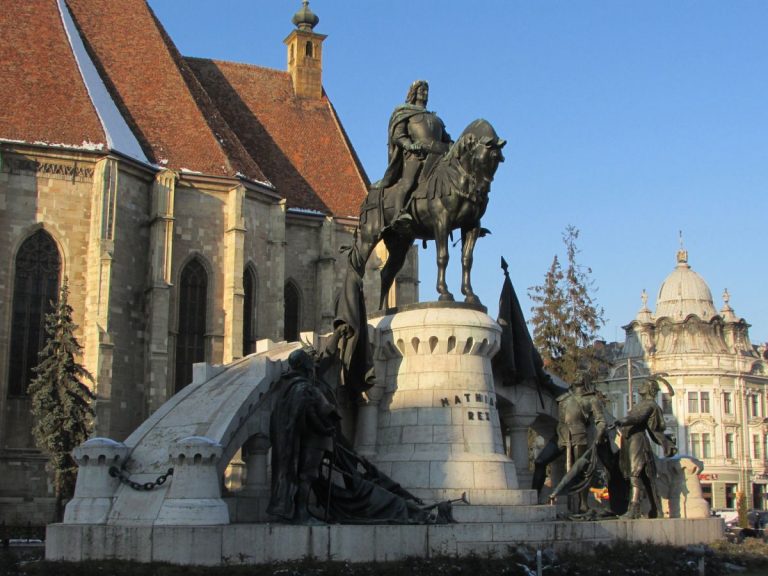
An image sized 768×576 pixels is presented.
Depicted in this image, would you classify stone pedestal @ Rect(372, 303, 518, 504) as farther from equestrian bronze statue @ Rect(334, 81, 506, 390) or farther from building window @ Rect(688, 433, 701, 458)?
building window @ Rect(688, 433, 701, 458)

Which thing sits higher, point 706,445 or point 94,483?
point 706,445

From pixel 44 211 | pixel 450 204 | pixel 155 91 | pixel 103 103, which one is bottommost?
pixel 450 204

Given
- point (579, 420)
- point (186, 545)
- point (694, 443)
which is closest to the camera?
point (186, 545)

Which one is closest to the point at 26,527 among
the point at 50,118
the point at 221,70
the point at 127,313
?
the point at 127,313

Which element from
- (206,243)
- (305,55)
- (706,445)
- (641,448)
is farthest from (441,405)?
(706,445)

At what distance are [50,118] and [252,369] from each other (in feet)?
70.2

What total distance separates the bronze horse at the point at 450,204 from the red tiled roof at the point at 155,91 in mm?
19197

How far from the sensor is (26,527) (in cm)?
2405

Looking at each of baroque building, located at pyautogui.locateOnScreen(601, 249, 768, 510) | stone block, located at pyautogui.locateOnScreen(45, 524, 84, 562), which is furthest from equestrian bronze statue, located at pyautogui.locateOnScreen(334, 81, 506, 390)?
baroque building, located at pyautogui.locateOnScreen(601, 249, 768, 510)

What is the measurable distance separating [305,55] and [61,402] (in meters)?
24.0

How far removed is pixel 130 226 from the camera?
31641mm

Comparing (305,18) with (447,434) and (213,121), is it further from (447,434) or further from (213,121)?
(447,434)

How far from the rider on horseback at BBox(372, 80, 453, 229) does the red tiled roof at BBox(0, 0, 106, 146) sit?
1817cm

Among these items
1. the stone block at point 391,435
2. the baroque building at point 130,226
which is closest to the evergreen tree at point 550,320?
the baroque building at point 130,226
